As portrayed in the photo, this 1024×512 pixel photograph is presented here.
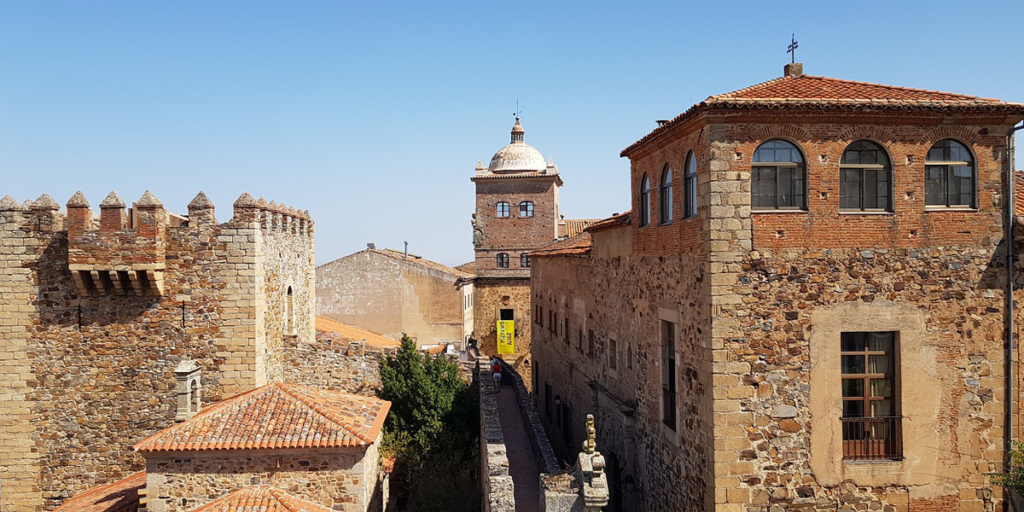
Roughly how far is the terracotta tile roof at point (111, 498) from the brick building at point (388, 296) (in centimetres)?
1994

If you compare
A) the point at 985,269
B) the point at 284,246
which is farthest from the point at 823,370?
the point at 284,246

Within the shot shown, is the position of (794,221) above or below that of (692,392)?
above

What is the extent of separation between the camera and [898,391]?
10.9m

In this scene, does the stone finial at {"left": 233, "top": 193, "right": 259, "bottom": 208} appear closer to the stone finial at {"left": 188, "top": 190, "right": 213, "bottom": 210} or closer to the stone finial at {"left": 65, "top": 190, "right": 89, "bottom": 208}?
the stone finial at {"left": 188, "top": 190, "right": 213, "bottom": 210}

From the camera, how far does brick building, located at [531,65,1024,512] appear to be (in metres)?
10.6

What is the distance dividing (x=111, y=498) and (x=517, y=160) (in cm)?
3015

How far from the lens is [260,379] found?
15953 millimetres

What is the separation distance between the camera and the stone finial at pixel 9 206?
52.0 feet

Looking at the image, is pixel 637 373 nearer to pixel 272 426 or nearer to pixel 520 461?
pixel 520 461

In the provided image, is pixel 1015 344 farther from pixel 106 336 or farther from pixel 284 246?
pixel 106 336

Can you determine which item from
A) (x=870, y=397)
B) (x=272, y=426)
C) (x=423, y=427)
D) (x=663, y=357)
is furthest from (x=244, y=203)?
(x=870, y=397)

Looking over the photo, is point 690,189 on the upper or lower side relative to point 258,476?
upper

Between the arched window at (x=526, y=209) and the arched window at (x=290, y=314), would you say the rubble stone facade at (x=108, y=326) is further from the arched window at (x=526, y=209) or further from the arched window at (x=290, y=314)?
the arched window at (x=526, y=209)

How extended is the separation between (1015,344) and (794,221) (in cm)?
408
